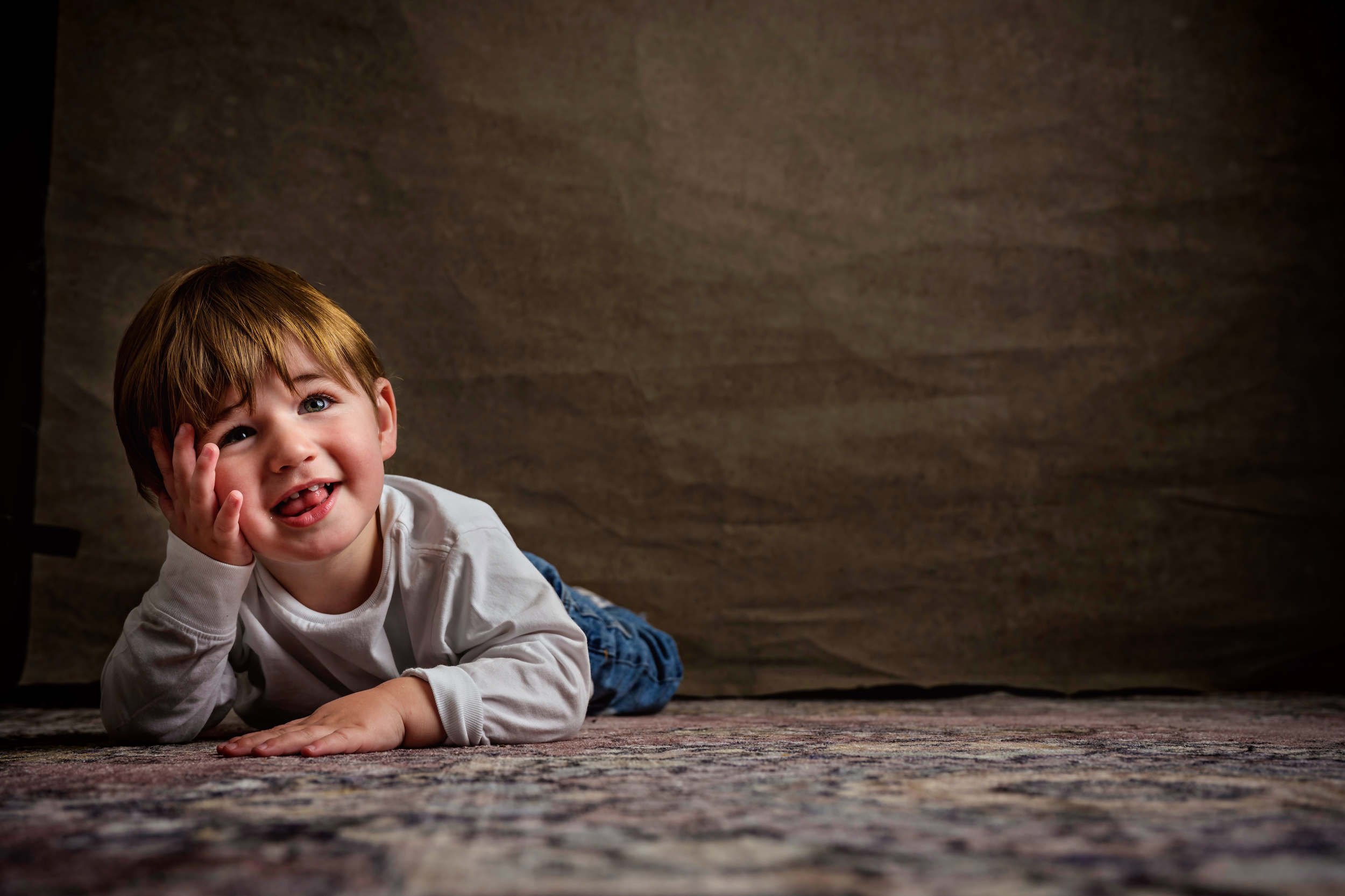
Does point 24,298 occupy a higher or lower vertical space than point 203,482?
higher

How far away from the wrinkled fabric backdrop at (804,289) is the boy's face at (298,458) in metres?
0.80

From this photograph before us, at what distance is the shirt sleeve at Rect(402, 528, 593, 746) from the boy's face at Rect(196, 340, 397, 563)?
11 cm

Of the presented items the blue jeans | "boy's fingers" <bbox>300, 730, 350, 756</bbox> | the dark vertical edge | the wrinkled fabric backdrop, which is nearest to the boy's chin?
"boy's fingers" <bbox>300, 730, 350, 756</bbox>

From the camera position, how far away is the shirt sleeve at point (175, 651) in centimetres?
80

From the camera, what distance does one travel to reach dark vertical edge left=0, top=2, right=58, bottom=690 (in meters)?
1.50

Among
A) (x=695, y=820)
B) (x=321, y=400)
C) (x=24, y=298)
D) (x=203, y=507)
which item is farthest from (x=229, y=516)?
(x=24, y=298)

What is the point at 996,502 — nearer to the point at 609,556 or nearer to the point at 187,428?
the point at 609,556

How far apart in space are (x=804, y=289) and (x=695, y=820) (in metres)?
1.38

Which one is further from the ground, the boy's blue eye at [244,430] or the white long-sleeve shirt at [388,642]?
the boy's blue eye at [244,430]

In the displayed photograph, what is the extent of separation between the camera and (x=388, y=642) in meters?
0.92

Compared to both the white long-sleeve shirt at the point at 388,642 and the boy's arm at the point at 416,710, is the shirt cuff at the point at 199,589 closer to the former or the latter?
the white long-sleeve shirt at the point at 388,642

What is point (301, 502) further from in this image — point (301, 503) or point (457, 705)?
point (457, 705)

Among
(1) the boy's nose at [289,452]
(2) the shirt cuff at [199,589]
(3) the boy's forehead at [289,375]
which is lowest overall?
(2) the shirt cuff at [199,589]

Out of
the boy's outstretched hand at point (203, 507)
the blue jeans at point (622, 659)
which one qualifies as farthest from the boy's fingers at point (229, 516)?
the blue jeans at point (622, 659)
